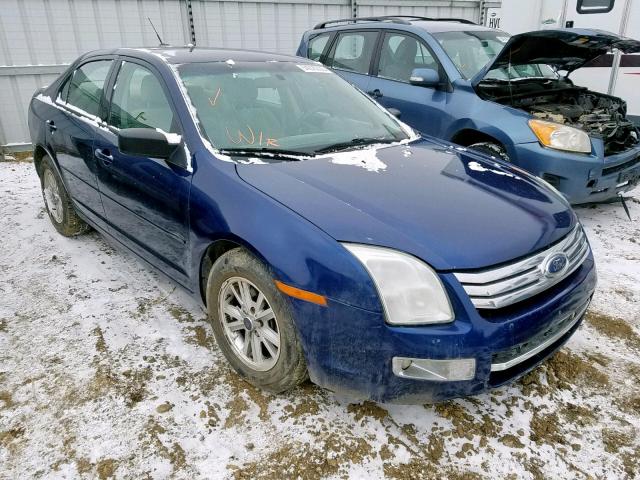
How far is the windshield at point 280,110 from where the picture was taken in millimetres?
2598

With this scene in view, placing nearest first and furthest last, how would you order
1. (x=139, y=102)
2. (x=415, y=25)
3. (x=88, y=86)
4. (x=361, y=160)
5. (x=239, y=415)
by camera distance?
(x=239, y=415), (x=361, y=160), (x=139, y=102), (x=88, y=86), (x=415, y=25)

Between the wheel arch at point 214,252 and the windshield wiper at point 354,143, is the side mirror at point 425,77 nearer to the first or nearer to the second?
the windshield wiper at point 354,143

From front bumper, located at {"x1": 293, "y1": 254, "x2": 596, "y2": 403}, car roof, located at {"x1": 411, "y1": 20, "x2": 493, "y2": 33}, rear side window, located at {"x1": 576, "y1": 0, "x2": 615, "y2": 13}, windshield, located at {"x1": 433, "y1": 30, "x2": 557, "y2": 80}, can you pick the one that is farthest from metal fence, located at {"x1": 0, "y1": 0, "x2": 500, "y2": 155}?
front bumper, located at {"x1": 293, "y1": 254, "x2": 596, "y2": 403}

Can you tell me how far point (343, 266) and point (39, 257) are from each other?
2.99m

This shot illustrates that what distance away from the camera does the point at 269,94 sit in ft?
9.62

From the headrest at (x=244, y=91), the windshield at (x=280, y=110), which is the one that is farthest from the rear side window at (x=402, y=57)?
the headrest at (x=244, y=91)

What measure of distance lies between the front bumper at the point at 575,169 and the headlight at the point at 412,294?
268 cm

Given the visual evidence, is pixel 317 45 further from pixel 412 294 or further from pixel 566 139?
pixel 412 294

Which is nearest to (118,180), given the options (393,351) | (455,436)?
(393,351)

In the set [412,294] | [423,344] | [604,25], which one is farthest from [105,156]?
[604,25]

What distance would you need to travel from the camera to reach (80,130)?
3.37 meters

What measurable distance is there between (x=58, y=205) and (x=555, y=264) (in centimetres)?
377

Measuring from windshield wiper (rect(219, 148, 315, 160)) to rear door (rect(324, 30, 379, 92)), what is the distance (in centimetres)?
300

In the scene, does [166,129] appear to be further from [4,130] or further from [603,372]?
[4,130]
